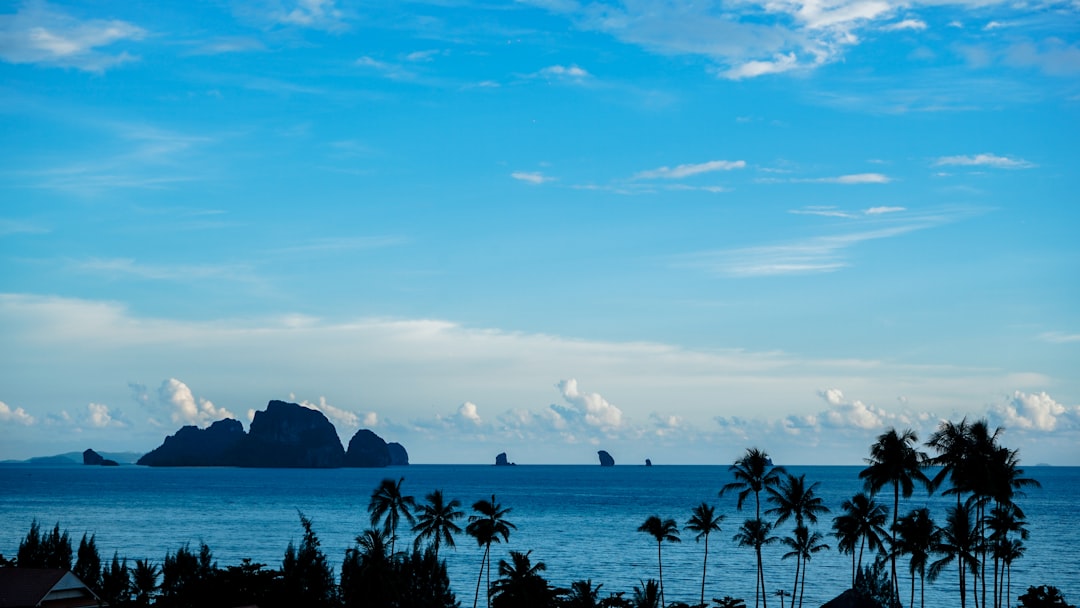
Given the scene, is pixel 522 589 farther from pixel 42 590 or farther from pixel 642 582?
pixel 42 590

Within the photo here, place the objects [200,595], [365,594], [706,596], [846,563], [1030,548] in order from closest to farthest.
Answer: [365,594]
[200,595]
[706,596]
[846,563]
[1030,548]

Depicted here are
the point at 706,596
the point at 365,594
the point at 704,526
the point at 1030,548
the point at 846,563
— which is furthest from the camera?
the point at 1030,548

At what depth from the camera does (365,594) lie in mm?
69188

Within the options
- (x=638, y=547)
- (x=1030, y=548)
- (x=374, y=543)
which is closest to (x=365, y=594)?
(x=374, y=543)

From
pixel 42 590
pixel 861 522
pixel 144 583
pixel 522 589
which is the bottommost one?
pixel 144 583

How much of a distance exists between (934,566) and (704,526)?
18.8m

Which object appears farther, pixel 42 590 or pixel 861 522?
pixel 861 522

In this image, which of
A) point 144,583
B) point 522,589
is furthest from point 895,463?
point 144,583

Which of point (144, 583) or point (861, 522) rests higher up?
point (861, 522)

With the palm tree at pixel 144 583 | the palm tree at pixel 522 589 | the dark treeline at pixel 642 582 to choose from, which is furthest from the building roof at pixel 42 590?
the palm tree at pixel 522 589

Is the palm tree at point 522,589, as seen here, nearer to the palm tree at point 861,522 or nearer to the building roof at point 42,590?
the palm tree at point 861,522

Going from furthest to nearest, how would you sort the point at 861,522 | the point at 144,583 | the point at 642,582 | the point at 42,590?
1. the point at 144,583
2. the point at 861,522
3. the point at 642,582
4. the point at 42,590

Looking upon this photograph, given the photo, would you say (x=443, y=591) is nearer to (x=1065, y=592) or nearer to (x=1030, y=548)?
(x=1065, y=592)

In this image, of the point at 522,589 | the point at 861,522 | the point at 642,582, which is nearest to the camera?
the point at 522,589
